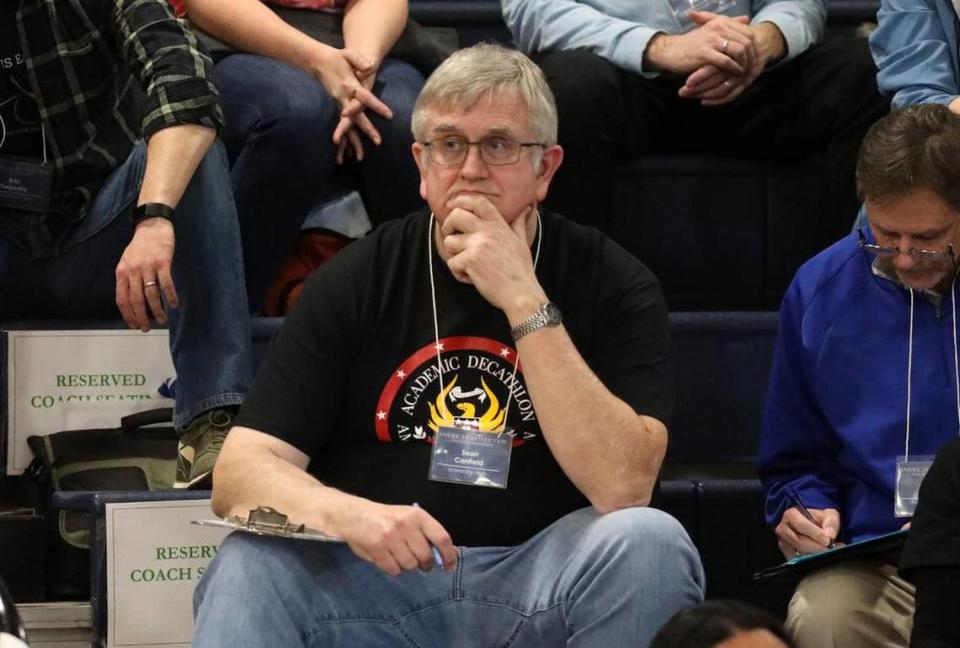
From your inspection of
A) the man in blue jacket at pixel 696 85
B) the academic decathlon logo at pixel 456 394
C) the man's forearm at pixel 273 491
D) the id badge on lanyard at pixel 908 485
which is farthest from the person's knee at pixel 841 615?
the man in blue jacket at pixel 696 85

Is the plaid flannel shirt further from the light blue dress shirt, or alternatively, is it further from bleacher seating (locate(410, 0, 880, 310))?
bleacher seating (locate(410, 0, 880, 310))

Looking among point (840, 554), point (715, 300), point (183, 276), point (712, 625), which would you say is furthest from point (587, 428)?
point (715, 300)

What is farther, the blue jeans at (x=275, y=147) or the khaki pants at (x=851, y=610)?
the blue jeans at (x=275, y=147)

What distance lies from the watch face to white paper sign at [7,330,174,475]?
95 cm

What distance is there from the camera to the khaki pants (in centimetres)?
223

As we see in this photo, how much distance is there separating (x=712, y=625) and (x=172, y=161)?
138 centimetres

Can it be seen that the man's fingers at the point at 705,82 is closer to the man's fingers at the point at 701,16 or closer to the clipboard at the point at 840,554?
the man's fingers at the point at 701,16

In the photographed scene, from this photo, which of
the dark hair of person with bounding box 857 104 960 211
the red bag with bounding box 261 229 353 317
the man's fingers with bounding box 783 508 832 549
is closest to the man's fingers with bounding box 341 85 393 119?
the red bag with bounding box 261 229 353 317

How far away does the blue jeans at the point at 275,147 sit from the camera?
3.00m

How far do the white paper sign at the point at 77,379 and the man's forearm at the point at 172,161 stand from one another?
1.02 feet

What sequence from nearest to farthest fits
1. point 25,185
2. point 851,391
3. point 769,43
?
point 851,391 < point 25,185 < point 769,43

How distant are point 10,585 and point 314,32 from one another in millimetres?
1238

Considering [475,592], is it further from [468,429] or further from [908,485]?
[908,485]

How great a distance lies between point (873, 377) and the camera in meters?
2.43
